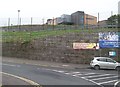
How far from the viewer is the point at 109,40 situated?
45.2 meters

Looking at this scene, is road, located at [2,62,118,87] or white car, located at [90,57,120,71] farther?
white car, located at [90,57,120,71]

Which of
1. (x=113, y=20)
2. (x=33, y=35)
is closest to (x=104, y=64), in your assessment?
(x=33, y=35)

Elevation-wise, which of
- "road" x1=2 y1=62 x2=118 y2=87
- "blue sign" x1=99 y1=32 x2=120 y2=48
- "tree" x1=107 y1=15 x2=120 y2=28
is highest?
"tree" x1=107 y1=15 x2=120 y2=28

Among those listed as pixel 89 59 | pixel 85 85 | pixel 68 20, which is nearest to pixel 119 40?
pixel 89 59

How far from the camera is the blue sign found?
4497 centimetres

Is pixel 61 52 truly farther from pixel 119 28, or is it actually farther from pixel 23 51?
pixel 119 28

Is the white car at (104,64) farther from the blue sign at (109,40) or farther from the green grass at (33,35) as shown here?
the green grass at (33,35)

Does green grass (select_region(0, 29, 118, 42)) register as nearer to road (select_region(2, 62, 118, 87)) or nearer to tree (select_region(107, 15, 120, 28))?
tree (select_region(107, 15, 120, 28))

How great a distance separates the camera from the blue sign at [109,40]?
45.0m

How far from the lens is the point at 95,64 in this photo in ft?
129

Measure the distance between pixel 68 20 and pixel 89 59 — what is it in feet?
97.7

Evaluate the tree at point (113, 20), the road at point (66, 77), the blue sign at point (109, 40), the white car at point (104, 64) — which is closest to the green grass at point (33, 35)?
the blue sign at point (109, 40)

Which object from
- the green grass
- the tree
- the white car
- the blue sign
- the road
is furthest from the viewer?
the tree

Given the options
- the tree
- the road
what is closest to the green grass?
the tree
